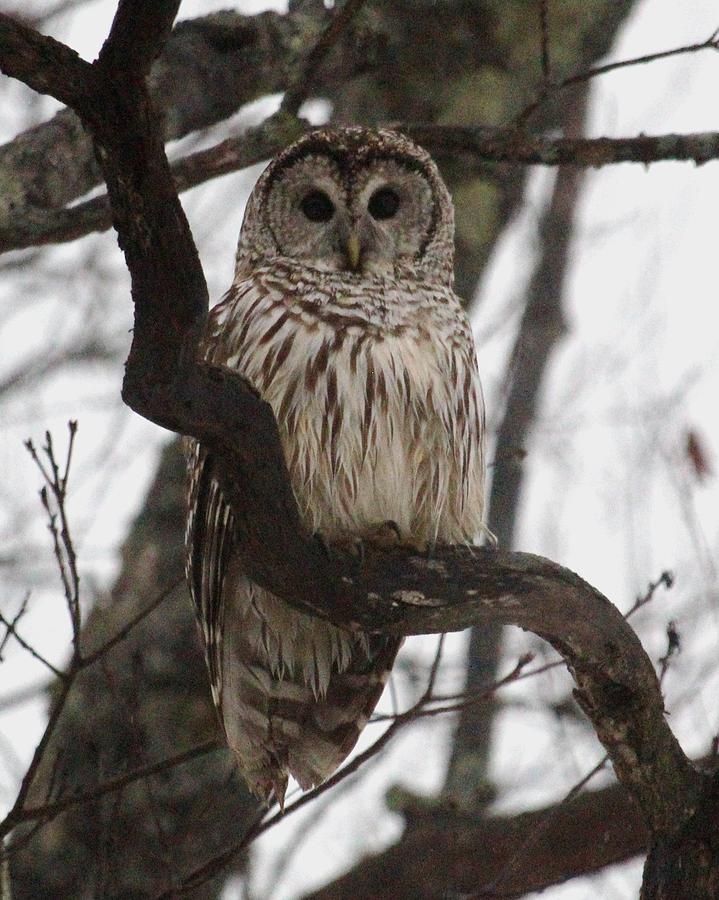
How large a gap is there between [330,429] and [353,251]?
30.0 inches

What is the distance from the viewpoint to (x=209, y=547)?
4.22 m

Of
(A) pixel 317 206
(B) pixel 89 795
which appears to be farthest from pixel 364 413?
(B) pixel 89 795

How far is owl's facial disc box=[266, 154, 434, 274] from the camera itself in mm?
4684

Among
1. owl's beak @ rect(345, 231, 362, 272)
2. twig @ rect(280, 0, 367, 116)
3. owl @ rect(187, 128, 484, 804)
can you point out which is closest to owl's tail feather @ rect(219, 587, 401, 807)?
owl @ rect(187, 128, 484, 804)

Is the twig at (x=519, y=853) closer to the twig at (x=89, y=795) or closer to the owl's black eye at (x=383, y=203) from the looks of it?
the twig at (x=89, y=795)

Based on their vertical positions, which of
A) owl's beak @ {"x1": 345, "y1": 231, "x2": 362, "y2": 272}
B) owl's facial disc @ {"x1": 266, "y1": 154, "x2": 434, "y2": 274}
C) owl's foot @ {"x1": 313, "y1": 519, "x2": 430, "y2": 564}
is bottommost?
owl's foot @ {"x1": 313, "y1": 519, "x2": 430, "y2": 564}

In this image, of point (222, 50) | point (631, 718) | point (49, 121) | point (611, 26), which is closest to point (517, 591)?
point (631, 718)

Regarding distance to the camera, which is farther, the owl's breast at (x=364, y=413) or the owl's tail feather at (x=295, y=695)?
the owl's tail feather at (x=295, y=695)

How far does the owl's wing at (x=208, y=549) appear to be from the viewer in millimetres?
4137

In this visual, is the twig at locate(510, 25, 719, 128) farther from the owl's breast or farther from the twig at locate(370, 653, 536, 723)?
the twig at locate(370, 653, 536, 723)

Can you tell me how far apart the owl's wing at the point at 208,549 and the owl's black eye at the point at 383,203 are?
1.15m

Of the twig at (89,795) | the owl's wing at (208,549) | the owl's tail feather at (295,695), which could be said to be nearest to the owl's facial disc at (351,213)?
the owl's wing at (208,549)

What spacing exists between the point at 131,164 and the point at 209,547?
180 cm

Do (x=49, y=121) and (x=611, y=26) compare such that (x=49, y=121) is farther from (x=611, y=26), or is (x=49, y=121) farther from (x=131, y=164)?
(x=611, y=26)
